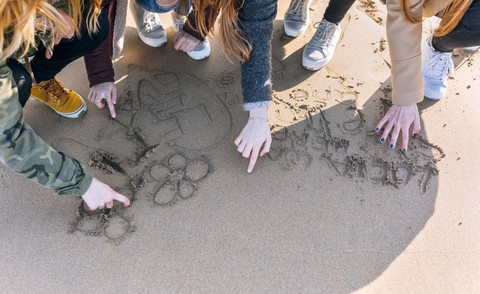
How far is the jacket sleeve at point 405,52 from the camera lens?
142 cm

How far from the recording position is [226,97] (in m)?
1.85

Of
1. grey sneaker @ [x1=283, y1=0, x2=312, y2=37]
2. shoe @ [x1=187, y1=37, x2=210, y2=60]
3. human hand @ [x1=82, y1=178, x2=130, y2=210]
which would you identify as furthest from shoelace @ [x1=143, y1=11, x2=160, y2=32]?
human hand @ [x1=82, y1=178, x2=130, y2=210]

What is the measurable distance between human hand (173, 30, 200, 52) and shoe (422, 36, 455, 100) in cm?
123

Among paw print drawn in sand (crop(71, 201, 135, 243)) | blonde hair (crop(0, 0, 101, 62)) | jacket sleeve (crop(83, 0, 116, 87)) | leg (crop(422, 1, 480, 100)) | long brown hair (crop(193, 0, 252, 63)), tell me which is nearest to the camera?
blonde hair (crop(0, 0, 101, 62))

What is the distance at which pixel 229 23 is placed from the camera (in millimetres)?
1320

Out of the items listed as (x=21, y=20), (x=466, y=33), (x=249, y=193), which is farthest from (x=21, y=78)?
(x=466, y=33)

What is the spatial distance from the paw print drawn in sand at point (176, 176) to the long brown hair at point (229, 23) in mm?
542

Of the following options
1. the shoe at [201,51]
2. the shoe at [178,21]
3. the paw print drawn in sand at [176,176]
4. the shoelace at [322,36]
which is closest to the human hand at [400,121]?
the shoelace at [322,36]

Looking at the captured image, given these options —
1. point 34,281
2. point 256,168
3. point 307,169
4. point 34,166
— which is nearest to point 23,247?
point 34,281

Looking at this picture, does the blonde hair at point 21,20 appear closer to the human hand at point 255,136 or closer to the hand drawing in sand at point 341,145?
the human hand at point 255,136

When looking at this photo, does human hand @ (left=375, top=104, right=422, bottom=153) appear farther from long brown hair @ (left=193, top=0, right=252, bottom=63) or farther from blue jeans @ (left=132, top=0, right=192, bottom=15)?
blue jeans @ (left=132, top=0, right=192, bottom=15)

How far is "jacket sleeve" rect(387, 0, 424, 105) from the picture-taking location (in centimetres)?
142

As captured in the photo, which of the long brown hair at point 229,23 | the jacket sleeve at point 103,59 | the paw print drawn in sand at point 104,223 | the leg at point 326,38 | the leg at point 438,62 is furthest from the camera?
the leg at point 326,38

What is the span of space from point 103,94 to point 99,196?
1.79 feet
